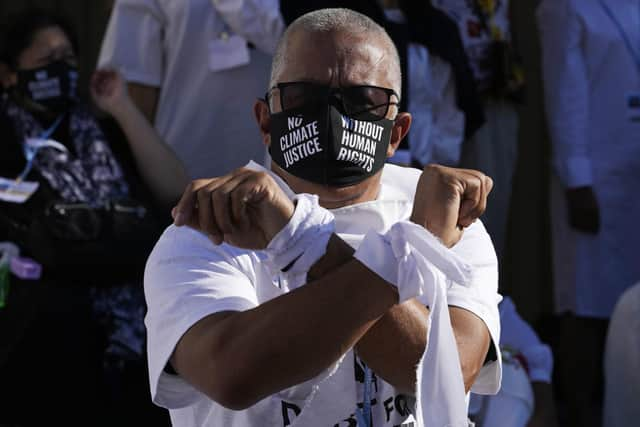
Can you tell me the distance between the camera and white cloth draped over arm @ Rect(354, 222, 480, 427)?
1778 millimetres

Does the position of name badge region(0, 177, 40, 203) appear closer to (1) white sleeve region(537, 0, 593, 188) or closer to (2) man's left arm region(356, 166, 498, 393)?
(2) man's left arm region(356, 166, 498, 393)

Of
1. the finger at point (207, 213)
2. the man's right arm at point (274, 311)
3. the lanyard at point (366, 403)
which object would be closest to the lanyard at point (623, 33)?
the lanyard at point (366, 403)

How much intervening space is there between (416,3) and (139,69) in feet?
3.70

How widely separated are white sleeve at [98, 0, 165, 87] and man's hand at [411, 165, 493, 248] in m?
2.39

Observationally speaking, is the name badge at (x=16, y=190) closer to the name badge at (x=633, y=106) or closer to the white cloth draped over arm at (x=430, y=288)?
the white cloth draped over arm at (x=430, y=288)

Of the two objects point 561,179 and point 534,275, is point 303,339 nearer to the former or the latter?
point 561,179

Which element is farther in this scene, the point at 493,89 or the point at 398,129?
the point at 493,89

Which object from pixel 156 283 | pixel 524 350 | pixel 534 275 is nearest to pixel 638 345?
pixel 524 350

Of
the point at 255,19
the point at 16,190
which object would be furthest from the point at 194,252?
the point at 255,19

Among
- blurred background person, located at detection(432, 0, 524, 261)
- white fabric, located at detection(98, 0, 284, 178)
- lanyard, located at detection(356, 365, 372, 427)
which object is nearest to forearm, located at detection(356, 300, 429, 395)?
lanyard, located at detection(356, 365, 372, 427)

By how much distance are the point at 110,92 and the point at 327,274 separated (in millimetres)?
2457

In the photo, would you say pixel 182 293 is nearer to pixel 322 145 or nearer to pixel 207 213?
pixel 207 213

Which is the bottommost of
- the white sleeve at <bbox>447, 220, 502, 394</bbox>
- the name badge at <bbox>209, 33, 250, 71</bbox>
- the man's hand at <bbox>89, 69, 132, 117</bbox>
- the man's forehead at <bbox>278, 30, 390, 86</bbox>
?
the man's hand at <bbox>89, 69, 132, 117</bbox>

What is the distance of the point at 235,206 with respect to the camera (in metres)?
1.77
